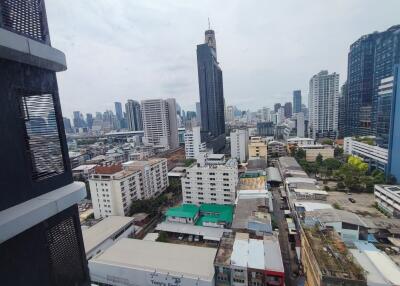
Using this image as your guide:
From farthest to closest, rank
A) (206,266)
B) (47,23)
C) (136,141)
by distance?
(136,141) < (206,266) < (47,23)

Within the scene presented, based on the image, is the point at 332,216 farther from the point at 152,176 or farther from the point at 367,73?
the point at 367,73

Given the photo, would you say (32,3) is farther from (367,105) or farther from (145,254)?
(367,105)

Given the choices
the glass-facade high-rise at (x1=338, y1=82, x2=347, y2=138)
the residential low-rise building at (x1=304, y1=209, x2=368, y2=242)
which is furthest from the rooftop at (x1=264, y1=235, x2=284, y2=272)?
the glass-facade high-rise at (x1=338, y1=82, x2=347, y2=138)

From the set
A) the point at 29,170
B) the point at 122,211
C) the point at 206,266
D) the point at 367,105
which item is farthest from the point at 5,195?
the point at 367,105

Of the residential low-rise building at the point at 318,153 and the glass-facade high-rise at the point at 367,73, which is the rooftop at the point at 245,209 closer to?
the residential low-rise building at the point at 318,153

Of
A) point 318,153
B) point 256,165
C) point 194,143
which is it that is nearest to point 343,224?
point 256,165

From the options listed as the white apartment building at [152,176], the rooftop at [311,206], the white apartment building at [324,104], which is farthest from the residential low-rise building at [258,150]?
the white apartment building at [324,104]
